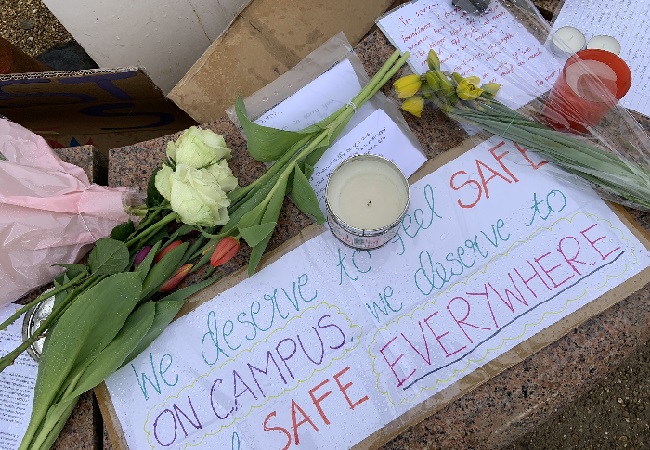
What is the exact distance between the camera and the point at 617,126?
846mm

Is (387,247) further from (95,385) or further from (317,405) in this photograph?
(95,385)

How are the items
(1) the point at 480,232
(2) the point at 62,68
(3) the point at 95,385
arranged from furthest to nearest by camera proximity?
(2) the point at 62,68 → (1) the point at 480,232 → (3) the point at 95,385

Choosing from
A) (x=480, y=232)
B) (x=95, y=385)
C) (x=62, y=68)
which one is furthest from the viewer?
(x=62, y=68)

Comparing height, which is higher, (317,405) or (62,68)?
(62,68)

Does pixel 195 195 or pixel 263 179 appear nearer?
pixel 195 195

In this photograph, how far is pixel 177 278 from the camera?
79cm

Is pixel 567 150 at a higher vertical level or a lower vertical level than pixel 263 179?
lower

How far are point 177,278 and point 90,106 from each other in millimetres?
535

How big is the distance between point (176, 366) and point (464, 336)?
0.42 metres

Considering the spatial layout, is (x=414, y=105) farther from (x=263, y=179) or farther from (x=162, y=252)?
(x=162, y=252)

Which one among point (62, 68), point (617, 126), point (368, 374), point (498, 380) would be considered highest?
point (62, 68)

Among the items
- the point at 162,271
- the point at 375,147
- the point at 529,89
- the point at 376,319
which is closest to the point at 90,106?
the point at 162,271

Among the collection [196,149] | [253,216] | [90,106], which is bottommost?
[253,216]

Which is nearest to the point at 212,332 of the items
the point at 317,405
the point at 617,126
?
the point at 317,405
